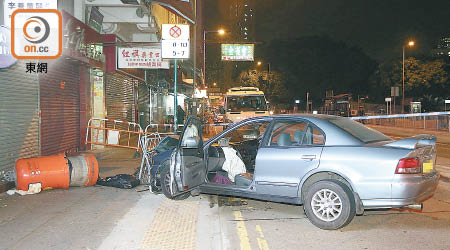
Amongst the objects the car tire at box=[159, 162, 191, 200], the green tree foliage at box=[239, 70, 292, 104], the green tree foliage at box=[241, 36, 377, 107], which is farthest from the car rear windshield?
the green tree foliage at box=[241, 36, 377, 107]

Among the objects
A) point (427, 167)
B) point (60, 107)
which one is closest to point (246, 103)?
point (60, 107)

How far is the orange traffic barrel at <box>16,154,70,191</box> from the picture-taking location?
7859 mm

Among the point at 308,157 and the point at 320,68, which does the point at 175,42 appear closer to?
the point at 308,157

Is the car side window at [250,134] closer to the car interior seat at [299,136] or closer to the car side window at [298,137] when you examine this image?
the car side window at [298,137]

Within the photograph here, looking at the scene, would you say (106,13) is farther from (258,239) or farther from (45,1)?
(258,239)

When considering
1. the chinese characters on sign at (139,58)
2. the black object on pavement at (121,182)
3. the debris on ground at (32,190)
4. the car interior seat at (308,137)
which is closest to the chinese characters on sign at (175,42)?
the chinese characters on sign at (139,58)

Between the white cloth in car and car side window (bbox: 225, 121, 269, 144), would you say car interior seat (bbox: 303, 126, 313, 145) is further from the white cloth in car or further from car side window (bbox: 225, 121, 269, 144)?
the white cloth in car

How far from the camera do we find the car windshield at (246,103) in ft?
65.7

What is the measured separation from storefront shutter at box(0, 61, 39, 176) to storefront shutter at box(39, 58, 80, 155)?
0.55 meters

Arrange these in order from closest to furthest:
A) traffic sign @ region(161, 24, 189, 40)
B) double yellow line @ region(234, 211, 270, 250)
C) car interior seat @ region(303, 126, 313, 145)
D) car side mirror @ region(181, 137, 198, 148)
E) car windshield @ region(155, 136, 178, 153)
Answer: double yellow line @ region(234, 211, 270, 250) < car interior seat @ region(303, 126, 313, 145) < car side mirror @ region(181, 137, 198, 148) < car windshield @ region(155, 136, 178, 153) < traffic sign @ region(161, 24, 189, 40)

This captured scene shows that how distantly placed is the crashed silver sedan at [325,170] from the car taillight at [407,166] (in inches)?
0.5

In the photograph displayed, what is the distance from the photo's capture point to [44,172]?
798cm

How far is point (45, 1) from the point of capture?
959 centimetres

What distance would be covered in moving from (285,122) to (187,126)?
1.53 metres
